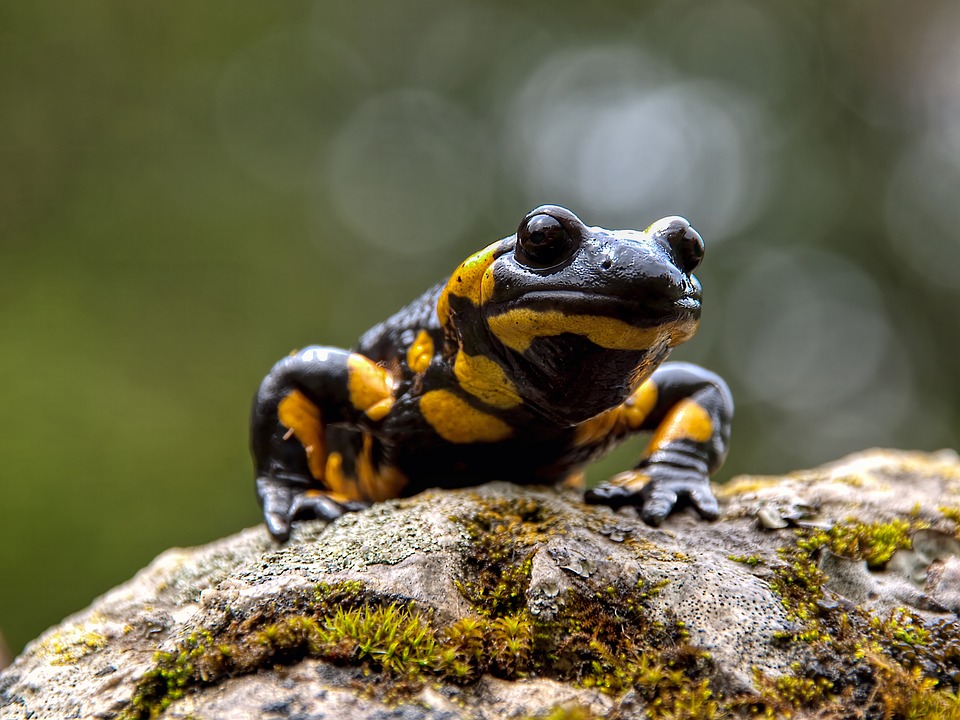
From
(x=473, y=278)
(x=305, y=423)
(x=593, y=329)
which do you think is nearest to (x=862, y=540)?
(x=593, y=329)

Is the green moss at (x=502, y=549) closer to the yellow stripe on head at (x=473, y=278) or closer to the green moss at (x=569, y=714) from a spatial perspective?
the green moss at (x=569, y=714)

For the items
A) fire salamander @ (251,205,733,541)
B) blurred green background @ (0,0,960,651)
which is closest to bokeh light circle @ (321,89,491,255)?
blurred green background @ (0,0,960,651)

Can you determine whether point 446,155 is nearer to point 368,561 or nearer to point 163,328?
point 163,328

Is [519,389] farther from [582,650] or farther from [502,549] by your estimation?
[582,650]

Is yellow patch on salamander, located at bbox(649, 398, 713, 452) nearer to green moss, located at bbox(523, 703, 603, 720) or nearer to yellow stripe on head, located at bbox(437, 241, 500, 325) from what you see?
yellow stripe on head, located at bbox(437, 241, 500, 325)

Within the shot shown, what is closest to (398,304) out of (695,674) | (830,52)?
(830,52)
